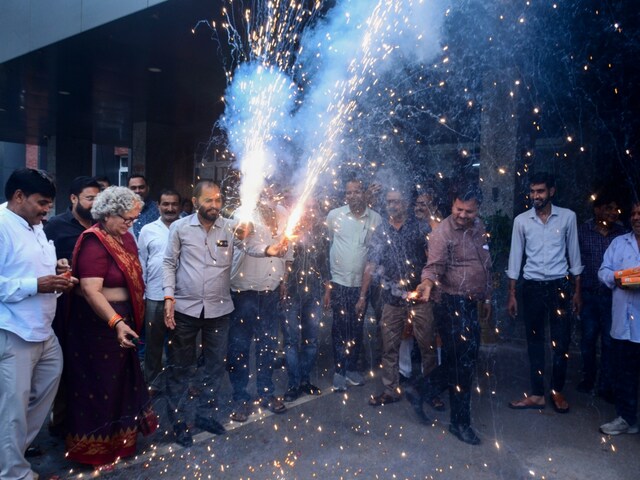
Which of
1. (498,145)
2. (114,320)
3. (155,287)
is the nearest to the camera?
(114,320)

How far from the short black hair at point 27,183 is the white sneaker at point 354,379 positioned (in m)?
3.26

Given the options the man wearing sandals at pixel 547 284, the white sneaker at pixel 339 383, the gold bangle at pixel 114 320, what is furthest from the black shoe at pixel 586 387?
the gold bangle at pixel 114 320

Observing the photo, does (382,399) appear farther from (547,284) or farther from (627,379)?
(627,379)

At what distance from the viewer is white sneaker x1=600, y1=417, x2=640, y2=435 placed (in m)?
4.16

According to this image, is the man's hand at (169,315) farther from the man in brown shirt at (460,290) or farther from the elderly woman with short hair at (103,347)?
the man in brown shirt at (460,290)

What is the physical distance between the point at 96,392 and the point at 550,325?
3684 mm

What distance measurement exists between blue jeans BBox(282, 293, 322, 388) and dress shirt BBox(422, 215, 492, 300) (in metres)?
1.30

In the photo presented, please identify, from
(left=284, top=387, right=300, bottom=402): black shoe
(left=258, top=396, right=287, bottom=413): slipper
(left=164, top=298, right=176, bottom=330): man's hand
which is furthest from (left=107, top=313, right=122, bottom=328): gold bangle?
(left=284, top=387, right=300, bottom=402): black shoe

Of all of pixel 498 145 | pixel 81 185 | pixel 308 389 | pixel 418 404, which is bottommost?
pixel 308 389

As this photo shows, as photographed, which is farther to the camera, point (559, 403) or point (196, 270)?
point (559, 403)

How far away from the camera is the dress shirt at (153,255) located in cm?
489

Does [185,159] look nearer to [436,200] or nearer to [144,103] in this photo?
[144,103]

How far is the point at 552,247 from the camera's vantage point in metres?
4.73

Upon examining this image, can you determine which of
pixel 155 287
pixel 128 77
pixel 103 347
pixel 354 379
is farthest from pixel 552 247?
pixel 128 77
